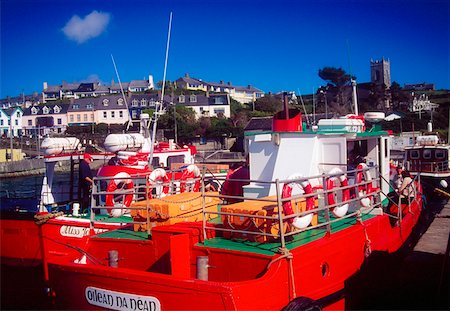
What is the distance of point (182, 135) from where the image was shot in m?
67.3

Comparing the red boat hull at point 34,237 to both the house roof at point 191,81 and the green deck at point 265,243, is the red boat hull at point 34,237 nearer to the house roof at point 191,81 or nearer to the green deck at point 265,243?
the green deck at point 265,243

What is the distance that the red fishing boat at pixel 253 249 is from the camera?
684 cm

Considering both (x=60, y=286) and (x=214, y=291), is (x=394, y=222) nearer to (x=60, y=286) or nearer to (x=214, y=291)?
(x=214, y=291)

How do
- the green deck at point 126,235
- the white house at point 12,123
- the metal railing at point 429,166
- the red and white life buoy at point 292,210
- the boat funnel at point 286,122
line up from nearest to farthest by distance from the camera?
the red and white life buoy at point 292,210 < the green deck at point 126,235 < the boat funnel at point 286,122 < the metal railing at point 429,166 < the white house at point 12,123

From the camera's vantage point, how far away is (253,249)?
26.0 feet

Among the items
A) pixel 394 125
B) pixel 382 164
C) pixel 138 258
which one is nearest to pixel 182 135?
pixel 394 125

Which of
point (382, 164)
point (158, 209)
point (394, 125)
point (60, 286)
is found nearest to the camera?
point (60, 286)

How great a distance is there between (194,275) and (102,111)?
300 feet

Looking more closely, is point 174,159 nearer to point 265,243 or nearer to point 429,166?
point 265,243

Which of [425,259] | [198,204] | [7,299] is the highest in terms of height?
[198,204]

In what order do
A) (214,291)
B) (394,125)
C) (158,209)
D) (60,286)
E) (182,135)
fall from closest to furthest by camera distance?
1. (214,291)
2. (60,286)
3. (158,209)
4. (394,125)
5. (182,135)

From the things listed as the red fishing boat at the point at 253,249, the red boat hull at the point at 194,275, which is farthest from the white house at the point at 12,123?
the red boat hull at the point at 194,275

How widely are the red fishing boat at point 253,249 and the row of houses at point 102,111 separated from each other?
7583cm

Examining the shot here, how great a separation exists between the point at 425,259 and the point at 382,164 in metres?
4.68
